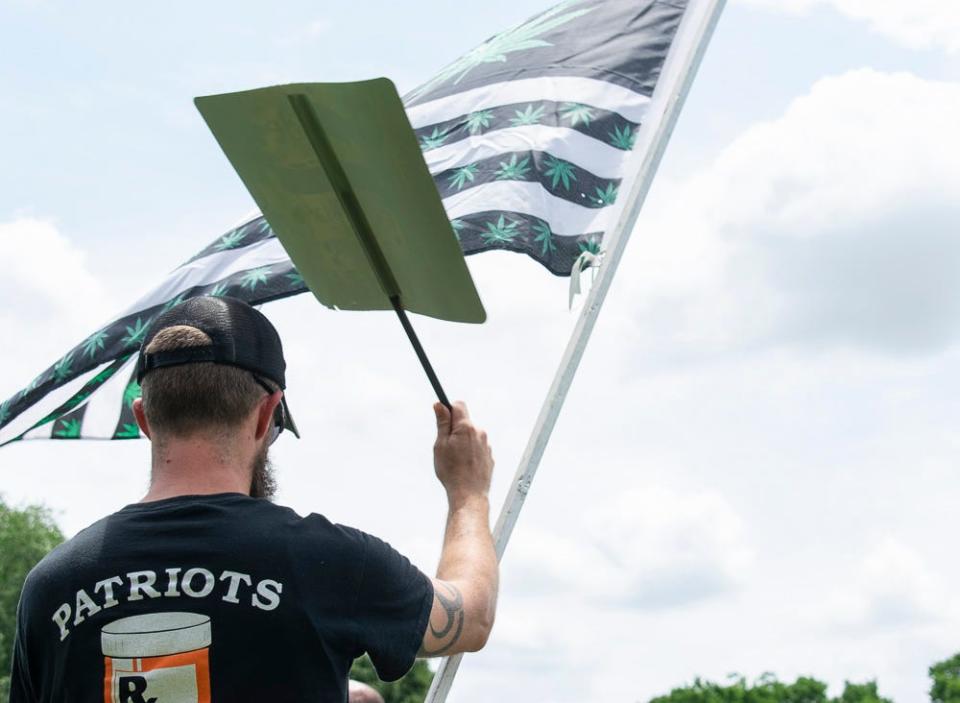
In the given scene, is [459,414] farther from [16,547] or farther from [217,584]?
[16,547]

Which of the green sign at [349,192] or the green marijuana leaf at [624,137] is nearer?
the green sign at [349,192]

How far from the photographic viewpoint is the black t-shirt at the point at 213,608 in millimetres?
2330

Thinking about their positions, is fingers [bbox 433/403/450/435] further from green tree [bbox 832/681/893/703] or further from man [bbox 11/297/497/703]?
green tree [bbox 832/681/893/703]

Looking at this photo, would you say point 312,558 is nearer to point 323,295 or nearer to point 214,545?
point 214,545

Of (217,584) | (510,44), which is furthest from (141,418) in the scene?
(510,44)

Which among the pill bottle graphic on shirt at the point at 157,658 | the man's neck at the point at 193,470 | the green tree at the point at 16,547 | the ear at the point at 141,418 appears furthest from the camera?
the green tree at the point at 16,547

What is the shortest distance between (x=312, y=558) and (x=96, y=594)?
0.38 m

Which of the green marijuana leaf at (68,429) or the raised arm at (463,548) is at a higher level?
the green marijuana leaf at (68,429)

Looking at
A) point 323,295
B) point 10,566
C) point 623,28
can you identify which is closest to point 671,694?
point 623,28

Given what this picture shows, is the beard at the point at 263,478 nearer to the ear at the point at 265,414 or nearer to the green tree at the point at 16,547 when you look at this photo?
the ear at the point at 265,414

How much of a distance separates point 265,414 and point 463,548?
49 centimetres

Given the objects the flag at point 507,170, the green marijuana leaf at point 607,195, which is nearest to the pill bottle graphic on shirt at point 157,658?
the flag at point 507,170

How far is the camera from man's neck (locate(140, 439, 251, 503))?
98.3 inches

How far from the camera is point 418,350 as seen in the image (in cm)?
327
